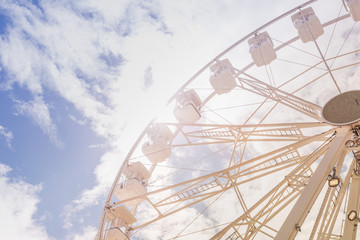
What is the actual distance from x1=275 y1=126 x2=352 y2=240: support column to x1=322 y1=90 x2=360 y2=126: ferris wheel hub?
1064mm

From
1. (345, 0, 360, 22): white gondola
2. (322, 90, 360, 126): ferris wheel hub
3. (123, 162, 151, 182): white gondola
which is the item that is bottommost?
(123, 162, 151, 182): white gondola

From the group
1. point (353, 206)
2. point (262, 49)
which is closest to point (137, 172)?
point (262, 49)

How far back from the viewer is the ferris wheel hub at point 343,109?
8.83 meters

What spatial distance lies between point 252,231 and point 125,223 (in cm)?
542

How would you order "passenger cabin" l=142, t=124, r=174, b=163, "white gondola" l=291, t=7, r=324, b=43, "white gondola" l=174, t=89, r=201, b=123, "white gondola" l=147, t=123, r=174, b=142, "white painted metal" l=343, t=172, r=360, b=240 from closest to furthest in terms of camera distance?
"white painted metal" l=343, t=172, r=360, b=240, "white gondola" l=291, t=7, r=324, b=43, "white gondola" l=174, t=89, r=201, b=123, "passenger cabin" l=142, t=124, r=174, b=163, "white gondola" l=147, t=123, r=174, b=142

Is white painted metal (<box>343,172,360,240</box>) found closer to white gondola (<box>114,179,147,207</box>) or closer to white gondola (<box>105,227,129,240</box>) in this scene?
white gondola (<box>105,227,129,240</box>)

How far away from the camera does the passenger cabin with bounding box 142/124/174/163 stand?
13969 millimetres

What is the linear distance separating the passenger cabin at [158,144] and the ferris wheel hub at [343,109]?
7227 mm

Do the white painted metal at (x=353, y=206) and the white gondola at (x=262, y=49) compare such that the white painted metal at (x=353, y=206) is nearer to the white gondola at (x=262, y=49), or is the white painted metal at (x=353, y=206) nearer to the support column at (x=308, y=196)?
the support column at (x=308, y=196)

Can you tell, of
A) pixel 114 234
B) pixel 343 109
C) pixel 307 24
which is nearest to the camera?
pixel 343 109

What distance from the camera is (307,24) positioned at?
519 inches

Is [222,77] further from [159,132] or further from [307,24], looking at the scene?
[307,24]

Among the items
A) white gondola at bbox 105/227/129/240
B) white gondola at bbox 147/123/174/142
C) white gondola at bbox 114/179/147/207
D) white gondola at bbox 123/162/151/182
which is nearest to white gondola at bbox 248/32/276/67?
white gondola at bbox 147/123/174/142

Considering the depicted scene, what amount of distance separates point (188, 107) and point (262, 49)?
14.0 feet
